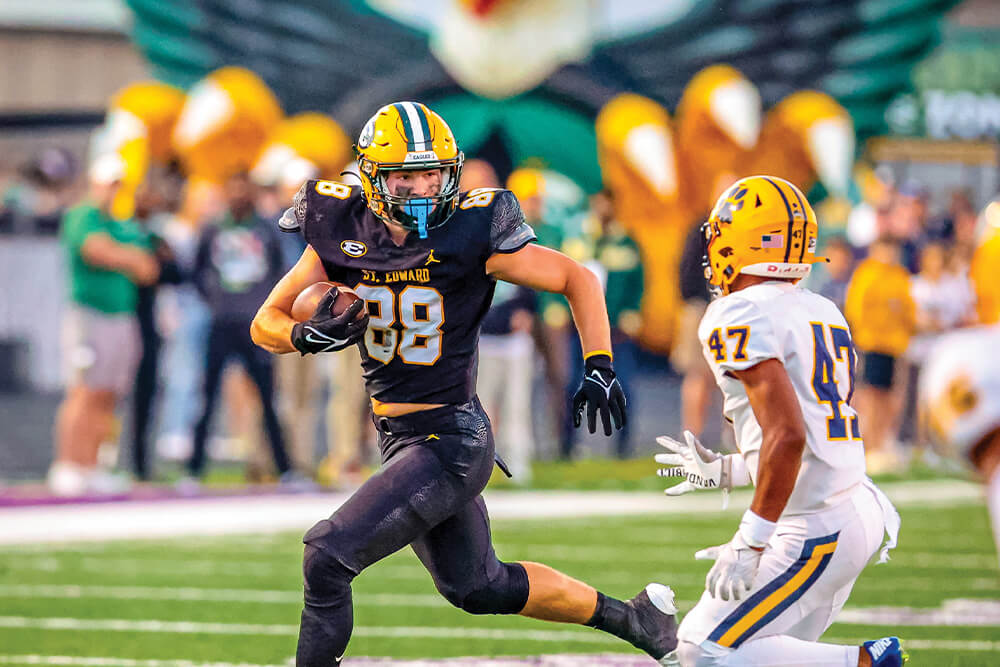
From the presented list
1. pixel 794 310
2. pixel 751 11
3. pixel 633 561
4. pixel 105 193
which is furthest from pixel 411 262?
pixel 751 11

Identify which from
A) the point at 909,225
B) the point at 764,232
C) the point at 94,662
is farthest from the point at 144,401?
the point at 764,232

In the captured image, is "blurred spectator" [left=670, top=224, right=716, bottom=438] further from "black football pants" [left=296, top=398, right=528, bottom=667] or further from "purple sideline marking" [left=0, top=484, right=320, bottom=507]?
"black football pants" [left=296, top=398, right=528, bottom=667]

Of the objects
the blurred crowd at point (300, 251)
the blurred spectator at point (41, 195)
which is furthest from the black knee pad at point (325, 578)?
the blurred spectator at point (41, 195)

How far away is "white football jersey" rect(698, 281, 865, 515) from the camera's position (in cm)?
374

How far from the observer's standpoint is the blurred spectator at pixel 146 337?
9.76 m

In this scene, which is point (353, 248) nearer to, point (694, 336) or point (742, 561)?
point (742, 561)

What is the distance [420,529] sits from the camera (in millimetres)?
4289

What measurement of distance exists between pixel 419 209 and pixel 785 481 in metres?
1.35

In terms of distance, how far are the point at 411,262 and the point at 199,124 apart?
475 inches

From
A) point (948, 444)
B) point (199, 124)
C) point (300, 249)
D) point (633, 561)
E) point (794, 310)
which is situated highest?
point (199, 124)

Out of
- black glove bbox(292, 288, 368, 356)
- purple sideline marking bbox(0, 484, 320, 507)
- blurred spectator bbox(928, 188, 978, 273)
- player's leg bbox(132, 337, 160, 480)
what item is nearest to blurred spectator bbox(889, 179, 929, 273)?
blurred spectator bbox(928, 188, 978, 273)

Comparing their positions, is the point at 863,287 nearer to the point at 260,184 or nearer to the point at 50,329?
the point at 260,184

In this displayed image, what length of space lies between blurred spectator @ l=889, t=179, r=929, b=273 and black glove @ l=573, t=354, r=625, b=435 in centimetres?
749

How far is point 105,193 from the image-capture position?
9414 mm
